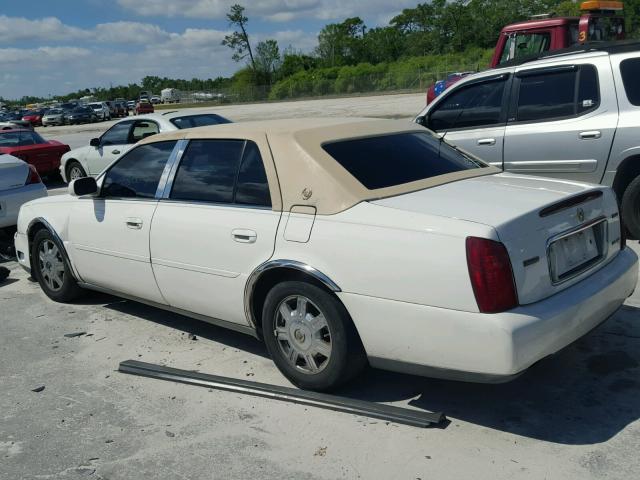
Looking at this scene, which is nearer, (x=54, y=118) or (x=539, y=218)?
(x=539, y=218)

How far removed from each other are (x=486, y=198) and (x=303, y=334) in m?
1.29

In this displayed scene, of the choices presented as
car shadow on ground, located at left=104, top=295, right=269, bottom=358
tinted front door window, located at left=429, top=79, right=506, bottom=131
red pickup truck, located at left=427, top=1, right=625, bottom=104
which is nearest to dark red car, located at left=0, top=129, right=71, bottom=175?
red pickup truck, located at left=427, top=1, right=625, bottom=104

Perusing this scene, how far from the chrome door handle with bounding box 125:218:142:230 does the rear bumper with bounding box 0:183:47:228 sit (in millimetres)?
4026

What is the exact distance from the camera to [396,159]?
4.36 m

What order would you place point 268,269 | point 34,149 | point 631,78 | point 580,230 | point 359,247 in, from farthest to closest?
point 34,149
point 631,78
point 268,269
point 580,230
point 359,247

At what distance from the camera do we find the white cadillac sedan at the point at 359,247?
11.0 ft

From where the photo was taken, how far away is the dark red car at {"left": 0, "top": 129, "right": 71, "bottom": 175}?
47.8 ft

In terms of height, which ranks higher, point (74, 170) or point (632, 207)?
point (74, 170)

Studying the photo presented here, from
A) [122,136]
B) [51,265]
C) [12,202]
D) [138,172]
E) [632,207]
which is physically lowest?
[632,207]

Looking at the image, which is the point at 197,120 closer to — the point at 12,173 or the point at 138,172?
the point at 12,173

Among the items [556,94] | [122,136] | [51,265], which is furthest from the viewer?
[122,136]

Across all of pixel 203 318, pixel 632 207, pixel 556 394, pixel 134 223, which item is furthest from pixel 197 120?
pixel 556 394

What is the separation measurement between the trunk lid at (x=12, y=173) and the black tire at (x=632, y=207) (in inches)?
274

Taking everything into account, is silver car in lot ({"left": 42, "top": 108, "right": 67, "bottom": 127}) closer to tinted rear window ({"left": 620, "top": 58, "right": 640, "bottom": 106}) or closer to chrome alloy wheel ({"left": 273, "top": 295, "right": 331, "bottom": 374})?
tinted rear window ({"left": 620, "top": 58, "right": 640, "bottom": 106})
